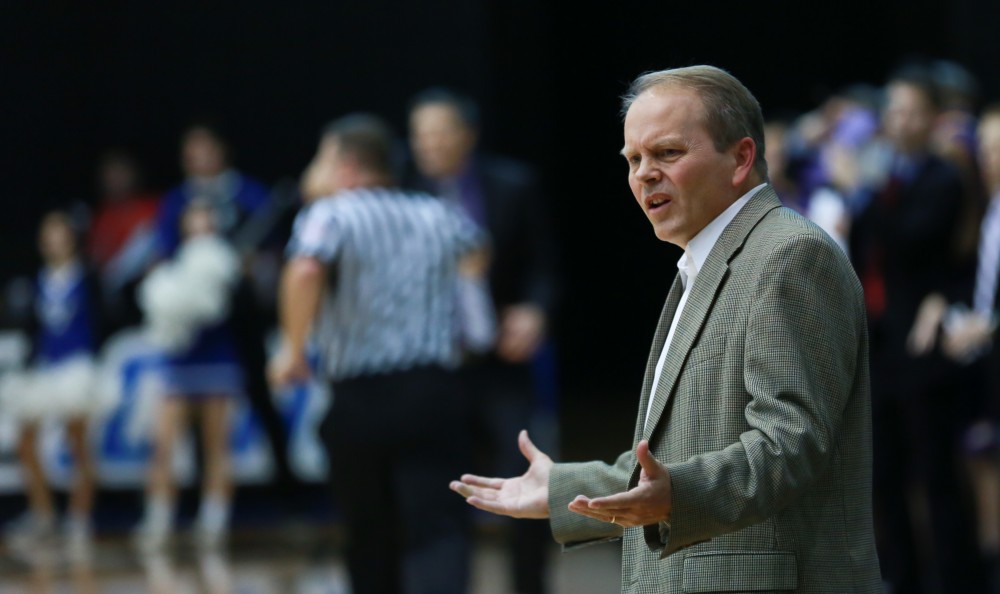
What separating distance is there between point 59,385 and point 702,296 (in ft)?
28.9

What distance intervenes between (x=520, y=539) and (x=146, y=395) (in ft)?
15.9

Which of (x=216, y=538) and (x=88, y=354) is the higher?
(x=88, y=354)

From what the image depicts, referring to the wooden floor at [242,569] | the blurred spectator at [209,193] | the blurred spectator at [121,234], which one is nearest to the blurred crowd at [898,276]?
the wooden floor at [242,569]

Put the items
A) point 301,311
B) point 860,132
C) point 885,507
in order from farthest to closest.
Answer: point 860,132 → point 885,507 → point 301,311

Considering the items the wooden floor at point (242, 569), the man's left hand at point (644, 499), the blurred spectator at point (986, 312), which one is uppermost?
the blurred spectator at point (986, 312)

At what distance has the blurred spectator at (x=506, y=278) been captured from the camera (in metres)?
7.01

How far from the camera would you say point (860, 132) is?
25.7 feet

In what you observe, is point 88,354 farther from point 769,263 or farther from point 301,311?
point 769,263

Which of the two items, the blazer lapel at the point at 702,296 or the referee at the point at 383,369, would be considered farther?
the referee at the point at 383,369

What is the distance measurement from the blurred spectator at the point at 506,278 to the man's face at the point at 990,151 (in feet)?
6.69

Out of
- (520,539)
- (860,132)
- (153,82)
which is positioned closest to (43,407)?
(153,82)

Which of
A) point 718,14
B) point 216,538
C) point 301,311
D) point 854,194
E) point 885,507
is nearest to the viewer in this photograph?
point 301,311

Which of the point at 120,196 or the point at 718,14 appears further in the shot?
the point at 718,14

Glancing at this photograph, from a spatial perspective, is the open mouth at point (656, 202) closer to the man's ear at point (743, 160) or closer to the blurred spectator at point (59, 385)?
the man's ear at point (743, 160)
